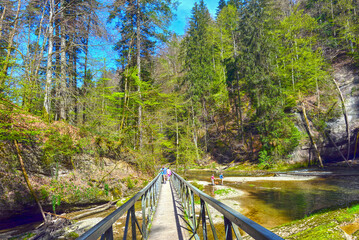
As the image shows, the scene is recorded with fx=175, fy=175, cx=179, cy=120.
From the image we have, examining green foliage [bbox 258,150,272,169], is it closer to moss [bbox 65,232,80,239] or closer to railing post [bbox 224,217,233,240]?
moss [bbox 65,232,80,239]

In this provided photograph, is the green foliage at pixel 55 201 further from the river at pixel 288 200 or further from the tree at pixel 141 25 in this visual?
the tree at pixel 141 25

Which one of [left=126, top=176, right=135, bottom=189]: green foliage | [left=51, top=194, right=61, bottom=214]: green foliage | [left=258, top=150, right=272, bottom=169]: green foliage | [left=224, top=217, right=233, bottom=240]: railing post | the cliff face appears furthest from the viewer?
[left=258, top=150, right=272, bottom=169]: green foliage

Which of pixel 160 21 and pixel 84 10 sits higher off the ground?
pixel 160 21

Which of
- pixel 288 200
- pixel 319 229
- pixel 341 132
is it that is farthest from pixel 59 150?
pixel 341 132

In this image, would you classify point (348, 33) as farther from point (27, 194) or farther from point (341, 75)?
point (27, 194)

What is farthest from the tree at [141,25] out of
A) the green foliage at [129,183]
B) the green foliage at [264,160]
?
the green foliage at [264,160]

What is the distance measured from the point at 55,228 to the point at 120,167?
504 cm

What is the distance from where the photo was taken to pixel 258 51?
26172 mm

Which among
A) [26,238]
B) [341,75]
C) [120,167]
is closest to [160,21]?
[120,167]

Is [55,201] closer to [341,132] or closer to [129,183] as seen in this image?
[129,183]

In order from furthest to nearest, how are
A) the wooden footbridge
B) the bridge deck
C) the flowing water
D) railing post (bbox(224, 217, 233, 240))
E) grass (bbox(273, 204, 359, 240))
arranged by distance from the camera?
the flowing water < the bridge deck < grass (bbox(273, 204, 359, 240)) < railing post (bbox(224, 217, 233, 240)) < the wooden footbridge

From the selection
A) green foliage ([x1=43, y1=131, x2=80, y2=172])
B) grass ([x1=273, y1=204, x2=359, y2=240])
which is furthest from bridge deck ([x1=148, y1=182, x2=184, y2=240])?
green foliage ([x1=43, y1=131, x2=80, y2=172])

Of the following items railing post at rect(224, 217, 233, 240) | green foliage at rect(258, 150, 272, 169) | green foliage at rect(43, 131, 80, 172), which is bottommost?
green foliage at rect(258, 150, 272, 169)

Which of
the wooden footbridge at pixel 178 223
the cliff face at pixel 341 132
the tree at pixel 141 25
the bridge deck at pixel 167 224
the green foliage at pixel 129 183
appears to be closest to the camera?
the wooden footbridge at pixel 178 223
